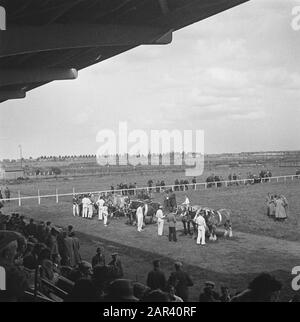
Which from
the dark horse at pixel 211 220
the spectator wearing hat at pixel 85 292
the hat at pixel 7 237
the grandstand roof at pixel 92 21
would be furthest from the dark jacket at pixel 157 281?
the dark horse at pixel 211 220

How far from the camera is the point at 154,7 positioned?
10.1 m

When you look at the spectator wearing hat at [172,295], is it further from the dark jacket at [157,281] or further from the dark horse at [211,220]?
the dark horse at [211,220]

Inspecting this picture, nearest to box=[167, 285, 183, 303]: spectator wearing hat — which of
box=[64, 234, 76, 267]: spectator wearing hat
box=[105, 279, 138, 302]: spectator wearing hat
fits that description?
box=[105, 279, 138, 302]: spectator wearing hat

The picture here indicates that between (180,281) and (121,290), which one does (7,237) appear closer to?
(180,281)

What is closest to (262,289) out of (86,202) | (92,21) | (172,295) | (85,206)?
(172,295)

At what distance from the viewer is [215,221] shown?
15.2 m

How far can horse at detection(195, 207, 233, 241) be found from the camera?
14542mm

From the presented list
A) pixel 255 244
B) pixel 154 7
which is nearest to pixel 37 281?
pixel 154 7

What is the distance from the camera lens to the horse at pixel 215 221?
47.7 ft

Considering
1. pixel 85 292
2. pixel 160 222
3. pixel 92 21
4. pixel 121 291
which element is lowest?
pixel 160 222

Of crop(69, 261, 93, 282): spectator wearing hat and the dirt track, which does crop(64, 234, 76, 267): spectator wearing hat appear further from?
crop(69, 261, 93, 282): spectator wearing hat

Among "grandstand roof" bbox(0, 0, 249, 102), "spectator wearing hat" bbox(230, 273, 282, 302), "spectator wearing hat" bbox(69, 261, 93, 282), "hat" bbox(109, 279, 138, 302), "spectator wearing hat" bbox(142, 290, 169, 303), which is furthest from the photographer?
"grandstand roof" bbox(0, 0, 249, 102)

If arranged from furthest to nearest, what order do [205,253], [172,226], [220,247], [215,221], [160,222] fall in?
[160,222] → [215,221] → [172,226] → [220,247] → [205,253]
